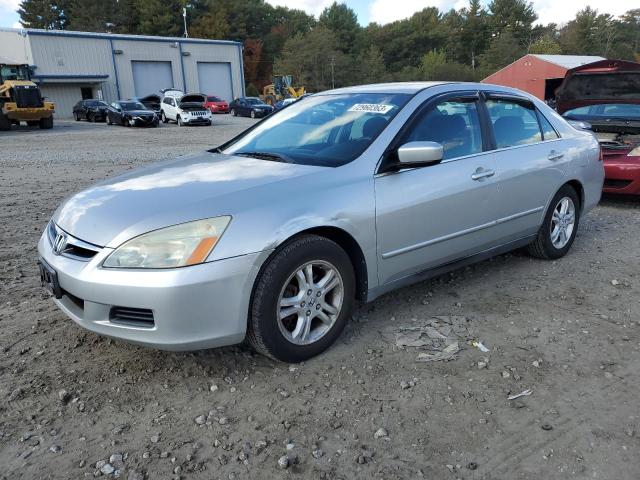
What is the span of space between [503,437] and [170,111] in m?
29.1

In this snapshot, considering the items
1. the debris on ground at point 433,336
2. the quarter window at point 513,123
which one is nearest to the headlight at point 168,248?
the debris on ground at point 433,336

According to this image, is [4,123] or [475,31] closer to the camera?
[4,123]

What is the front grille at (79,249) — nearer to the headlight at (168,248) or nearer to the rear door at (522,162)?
the headlight at (168,248)

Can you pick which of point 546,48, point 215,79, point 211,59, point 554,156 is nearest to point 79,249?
point 554,156

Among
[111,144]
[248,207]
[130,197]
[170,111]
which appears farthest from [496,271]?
[170,111]

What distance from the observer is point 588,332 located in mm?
3436

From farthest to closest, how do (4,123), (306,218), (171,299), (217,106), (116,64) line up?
(116,64), (217,106), (4,123), (306,218), (171,299)

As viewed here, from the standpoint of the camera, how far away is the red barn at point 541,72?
36197 millimetres

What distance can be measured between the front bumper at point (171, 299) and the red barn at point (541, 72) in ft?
120

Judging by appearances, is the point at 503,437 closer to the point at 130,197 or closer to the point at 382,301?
the point at 382,301

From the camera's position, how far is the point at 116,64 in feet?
136

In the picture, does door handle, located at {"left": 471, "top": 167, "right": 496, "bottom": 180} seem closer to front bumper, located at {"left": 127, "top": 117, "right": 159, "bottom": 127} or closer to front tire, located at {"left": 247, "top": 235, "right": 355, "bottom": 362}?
front tire, located at {"left": 247, "top": 235, "right": 355, "bottom": 362}

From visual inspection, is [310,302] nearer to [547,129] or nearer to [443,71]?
[547,129]

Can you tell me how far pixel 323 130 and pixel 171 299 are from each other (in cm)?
174
